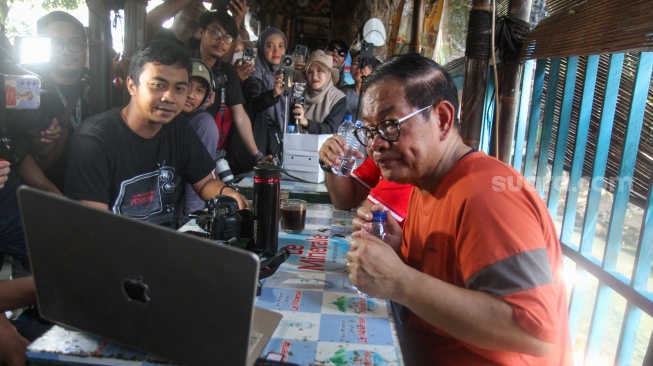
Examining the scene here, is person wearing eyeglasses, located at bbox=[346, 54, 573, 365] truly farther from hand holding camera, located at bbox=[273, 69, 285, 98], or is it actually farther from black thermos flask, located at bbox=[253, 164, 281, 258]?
hand holding camera, located at bbox=[273, 69, 285, 98]

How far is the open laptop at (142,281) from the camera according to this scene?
819mm

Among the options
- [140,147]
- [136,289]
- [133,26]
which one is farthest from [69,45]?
[136,289]

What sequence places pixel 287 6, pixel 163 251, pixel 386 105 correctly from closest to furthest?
pixel 163 251
pixel 386 105
pixel 287 6

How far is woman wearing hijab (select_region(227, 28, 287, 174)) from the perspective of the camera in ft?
13.7

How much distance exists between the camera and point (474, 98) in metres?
2.59

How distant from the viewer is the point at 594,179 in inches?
72.6

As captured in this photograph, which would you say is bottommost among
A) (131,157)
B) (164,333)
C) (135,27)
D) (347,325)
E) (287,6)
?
(347,325)

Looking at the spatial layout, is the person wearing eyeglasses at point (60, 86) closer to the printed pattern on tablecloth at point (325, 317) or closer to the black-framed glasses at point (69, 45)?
the black-framed glasses at point (69, 45)

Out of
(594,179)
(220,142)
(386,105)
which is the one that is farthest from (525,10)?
(220,142)

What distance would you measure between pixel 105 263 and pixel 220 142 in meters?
3.23

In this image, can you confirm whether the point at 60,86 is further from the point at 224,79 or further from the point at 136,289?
the point at 136,289

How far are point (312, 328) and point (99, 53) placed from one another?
8.89 feet

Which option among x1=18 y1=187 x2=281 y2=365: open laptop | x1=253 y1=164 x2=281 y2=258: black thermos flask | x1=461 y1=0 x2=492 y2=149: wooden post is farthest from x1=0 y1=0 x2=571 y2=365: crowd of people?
x1=461 y1=0 x2=492 y2=149: wooden post

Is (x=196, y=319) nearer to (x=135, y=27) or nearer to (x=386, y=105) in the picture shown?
(x=386, y=105)
